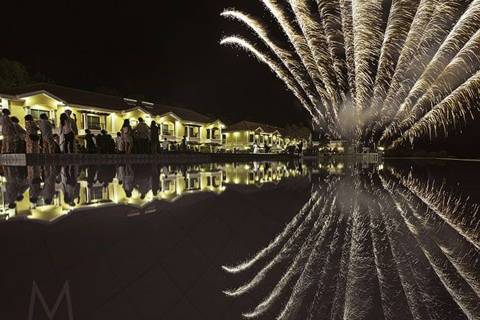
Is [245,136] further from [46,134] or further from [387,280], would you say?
[387,280]

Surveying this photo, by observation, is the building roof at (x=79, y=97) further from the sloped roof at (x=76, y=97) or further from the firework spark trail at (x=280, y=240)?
the firework spark trail at (x=280, y=240)

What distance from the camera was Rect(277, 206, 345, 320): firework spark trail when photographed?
130cm

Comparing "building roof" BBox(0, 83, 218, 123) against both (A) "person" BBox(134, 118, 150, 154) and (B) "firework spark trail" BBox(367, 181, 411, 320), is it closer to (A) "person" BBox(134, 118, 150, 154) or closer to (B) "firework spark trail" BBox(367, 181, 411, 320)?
(A) "person" BBox(134, 118, 150, 154)

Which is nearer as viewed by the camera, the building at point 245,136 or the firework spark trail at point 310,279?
the firework spark trail at point 310,279

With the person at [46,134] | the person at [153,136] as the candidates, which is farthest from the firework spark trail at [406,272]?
the person at [153,136]

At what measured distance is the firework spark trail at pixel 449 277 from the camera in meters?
1.37

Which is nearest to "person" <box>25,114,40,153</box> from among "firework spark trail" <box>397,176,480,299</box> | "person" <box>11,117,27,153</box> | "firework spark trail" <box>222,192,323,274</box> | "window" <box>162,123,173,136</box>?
"person" <box>11,117,27,153</box>

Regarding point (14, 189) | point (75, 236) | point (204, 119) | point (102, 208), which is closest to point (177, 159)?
point (14, 189)

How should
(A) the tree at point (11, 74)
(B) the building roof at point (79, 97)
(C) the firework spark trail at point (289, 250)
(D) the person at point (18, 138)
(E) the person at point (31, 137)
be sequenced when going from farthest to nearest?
(A) the tree at point (11, 74) < (B) the building roof at point (79, 97) < (D) the person at point (18, 138) < (E) the person at point (31, 137) < (C) the firework spark trail at point (289, 250)

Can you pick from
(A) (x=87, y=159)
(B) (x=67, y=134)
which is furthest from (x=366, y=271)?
(A) (x=87, y=159)

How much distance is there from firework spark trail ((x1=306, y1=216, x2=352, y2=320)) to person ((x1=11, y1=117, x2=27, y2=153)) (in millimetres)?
13818

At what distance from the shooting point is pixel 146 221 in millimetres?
2914

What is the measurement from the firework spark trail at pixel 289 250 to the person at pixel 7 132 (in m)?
11.8

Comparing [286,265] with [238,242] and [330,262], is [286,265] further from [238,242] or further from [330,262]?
[238,242]
